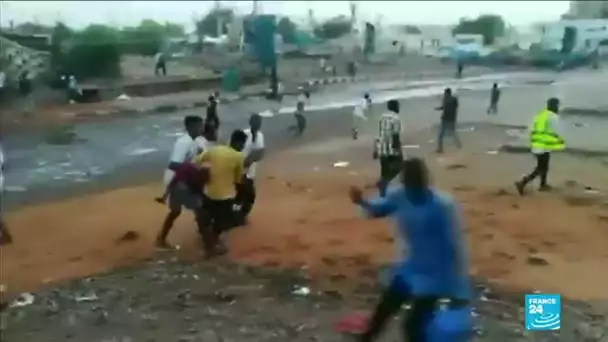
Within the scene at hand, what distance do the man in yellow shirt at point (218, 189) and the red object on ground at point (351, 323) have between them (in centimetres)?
146

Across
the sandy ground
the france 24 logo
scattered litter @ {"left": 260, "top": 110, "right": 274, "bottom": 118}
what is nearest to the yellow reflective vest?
the sandy ground

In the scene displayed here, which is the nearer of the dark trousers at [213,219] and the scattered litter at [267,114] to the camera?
the dark trousers at [213,219]

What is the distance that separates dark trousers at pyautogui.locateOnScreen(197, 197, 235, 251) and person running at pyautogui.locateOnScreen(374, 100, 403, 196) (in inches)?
58.0

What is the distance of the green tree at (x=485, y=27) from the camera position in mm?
6832

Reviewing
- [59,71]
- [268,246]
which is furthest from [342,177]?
[59,71]

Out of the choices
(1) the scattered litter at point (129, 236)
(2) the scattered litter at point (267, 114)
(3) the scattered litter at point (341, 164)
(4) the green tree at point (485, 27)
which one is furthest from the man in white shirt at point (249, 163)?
(2) the scattered litter at point (267, 114)

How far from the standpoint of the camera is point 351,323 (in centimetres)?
461

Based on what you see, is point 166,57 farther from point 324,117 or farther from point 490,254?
point 490,254

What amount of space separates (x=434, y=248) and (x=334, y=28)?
5.51m

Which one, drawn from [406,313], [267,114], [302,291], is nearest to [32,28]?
[267,114]

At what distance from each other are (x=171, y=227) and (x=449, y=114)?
14.2 ft

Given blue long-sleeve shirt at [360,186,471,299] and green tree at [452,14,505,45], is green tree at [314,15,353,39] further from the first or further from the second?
blue long-sleeve shirt at [360,186,471,299]

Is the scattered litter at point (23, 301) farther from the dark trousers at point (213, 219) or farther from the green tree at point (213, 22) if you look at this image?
the green tree at point (213, 22)

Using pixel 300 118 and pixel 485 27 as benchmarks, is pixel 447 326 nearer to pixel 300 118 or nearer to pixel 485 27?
pixel 485 27
